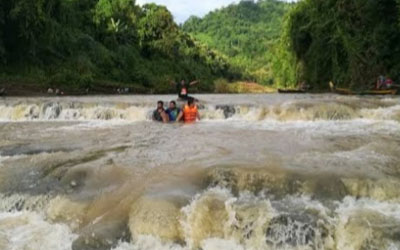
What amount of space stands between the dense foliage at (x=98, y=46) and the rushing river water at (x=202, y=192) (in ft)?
56.3

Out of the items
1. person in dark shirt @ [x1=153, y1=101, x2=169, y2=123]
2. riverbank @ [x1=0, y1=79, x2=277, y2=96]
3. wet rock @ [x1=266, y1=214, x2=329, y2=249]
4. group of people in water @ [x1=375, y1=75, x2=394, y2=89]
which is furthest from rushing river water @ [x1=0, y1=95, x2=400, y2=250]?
riverbank @ [x1=0, y1=79, x2=277, y2=96]

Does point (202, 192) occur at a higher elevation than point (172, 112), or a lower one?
lower

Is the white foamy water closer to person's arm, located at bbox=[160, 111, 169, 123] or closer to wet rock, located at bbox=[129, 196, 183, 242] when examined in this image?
wet rock, located at bbox=[129, 196, 183, 242]

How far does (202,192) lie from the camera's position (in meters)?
6.08

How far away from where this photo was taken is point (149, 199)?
5.83 meters

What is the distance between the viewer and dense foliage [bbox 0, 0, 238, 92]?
84.9ft

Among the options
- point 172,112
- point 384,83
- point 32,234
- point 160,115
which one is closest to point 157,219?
point 32,234

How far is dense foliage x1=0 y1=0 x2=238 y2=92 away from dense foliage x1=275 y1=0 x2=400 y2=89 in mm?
9787

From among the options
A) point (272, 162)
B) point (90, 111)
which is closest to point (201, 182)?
point (272, 162)

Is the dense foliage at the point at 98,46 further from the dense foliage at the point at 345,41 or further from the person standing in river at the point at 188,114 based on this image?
the person standing in river at the point at 188,114

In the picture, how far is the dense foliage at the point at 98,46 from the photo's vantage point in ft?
84.9

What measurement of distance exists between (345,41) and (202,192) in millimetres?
20626

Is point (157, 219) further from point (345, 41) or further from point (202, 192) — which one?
point (345, 41)

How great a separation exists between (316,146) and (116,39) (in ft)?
108
